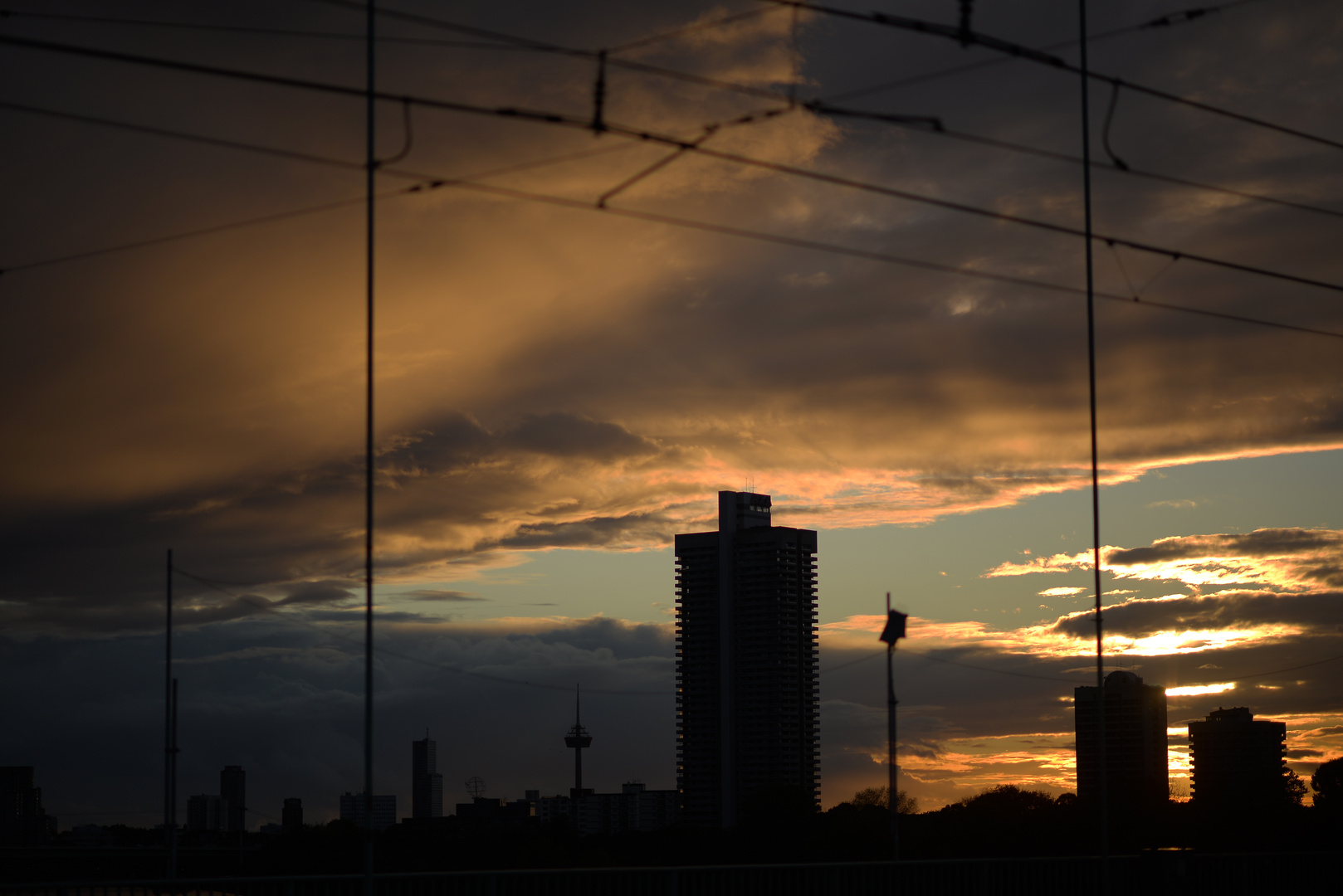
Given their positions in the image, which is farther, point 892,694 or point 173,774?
point 173,774

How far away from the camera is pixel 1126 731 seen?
545 ft

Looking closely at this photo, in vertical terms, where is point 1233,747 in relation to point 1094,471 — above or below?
below

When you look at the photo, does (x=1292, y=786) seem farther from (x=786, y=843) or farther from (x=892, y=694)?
(x=892, y=694)

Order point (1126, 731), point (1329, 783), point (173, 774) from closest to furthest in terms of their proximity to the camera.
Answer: point (173, 774) < point (1329, 783) < point (1126, 731)

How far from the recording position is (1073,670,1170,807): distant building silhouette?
160 metres

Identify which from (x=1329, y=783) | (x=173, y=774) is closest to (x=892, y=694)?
(x=173, y=774)

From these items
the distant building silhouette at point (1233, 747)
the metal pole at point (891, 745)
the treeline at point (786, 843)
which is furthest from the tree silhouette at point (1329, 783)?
the metal pole at point (891, 745)

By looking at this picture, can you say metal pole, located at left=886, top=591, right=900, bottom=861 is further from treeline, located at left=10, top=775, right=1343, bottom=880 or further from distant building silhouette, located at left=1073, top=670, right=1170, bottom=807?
distant building silhouette, located at left=1073, top=670, right=1170, bottom=807

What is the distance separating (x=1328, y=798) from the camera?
326ft

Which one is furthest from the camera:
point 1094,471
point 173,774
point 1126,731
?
point 1126,731

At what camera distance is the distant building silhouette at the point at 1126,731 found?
6294 inches

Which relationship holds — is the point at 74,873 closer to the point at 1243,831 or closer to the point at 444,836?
the point at 444,836

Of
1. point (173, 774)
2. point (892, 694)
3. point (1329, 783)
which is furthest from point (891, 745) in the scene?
point (1329, 783)

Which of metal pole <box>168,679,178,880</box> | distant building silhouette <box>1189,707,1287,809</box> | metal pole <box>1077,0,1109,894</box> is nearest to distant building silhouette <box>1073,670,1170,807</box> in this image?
distant building silhouette <box>1189,707,1287,809</box>
